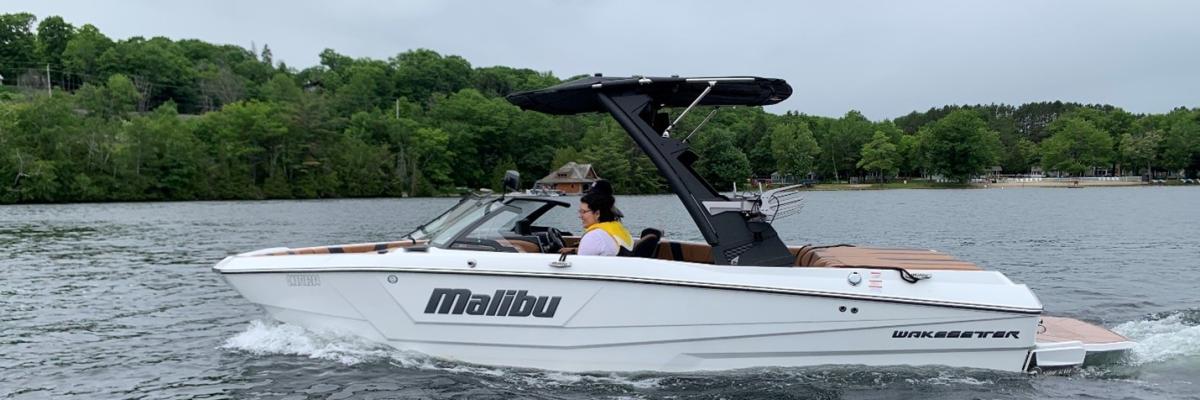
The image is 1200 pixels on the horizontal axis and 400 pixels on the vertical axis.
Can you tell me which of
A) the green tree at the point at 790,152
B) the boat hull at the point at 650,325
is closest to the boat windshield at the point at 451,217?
the boat hull at the point at 650,325

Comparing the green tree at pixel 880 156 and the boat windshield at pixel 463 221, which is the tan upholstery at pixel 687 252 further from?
the green tree at pixel 880 156

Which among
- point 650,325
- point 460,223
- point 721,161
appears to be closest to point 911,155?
point 721,161

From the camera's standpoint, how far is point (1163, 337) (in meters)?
8.43

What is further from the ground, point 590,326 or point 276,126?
point 276,126

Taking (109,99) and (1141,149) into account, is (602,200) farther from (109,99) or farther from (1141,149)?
(1141,149)

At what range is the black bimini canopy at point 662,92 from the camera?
7125 mm

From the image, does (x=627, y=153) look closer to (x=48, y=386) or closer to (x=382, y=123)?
(x=382, y=123)

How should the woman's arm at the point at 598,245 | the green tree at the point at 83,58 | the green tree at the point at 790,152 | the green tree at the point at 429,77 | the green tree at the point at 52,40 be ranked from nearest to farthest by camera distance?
the woman's arm at the point at 598,245
the green tree at the point at 790,152
the green tree at the point at 83,58
the green tree at the point at 52,40
the green tree at the point at 429,77

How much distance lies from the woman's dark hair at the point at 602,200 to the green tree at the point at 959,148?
4674 inches

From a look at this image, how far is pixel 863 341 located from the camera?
258 inches

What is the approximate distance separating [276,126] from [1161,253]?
82676 mm

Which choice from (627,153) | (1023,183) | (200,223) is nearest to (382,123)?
(627,153)

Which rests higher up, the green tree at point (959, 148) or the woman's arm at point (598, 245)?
the green tree at point (959, 148)

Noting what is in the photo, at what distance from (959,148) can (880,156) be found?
1108 centimetres
